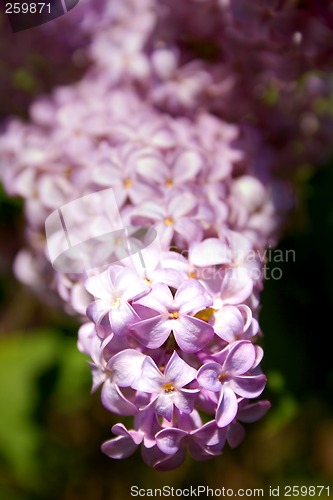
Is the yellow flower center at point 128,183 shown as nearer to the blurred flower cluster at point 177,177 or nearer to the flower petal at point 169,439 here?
the blurred flower cluster at point 177,177

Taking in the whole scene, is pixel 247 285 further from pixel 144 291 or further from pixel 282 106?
pixel 282 106

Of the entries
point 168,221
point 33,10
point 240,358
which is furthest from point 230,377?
point 33,10

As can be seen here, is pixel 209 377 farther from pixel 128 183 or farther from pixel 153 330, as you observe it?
pixel 128 183

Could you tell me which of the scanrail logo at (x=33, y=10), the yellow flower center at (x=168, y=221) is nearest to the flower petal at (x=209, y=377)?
the yellow flower center at (x=168, y=221)

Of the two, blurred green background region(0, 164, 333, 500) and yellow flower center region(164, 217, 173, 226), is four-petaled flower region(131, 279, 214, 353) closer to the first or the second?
yellow flower center region(164, 217, 173, 226)

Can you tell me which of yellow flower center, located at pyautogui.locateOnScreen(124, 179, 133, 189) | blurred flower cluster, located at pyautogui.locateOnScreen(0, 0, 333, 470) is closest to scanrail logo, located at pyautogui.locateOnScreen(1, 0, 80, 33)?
blurred flower cluster, located at pyautogui.locateOnScreen(0, 0, 333, 470)

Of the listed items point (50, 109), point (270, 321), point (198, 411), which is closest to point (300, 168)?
point (270, 321)
